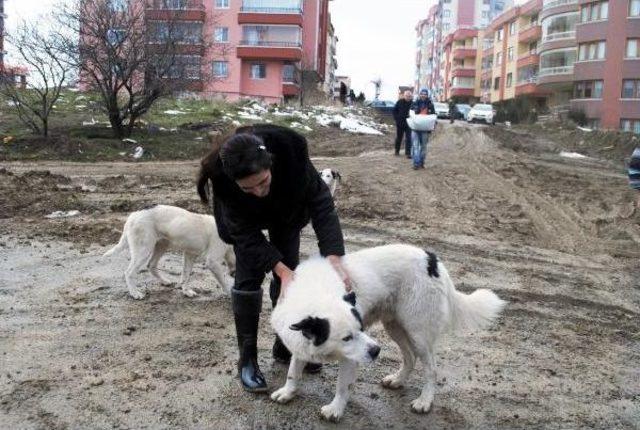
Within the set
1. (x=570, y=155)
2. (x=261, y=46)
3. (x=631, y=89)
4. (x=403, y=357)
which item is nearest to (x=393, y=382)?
(x=403, y=357)

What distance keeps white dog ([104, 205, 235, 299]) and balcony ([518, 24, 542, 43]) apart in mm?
62719

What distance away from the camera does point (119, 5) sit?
18688mm

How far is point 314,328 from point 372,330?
2.15m

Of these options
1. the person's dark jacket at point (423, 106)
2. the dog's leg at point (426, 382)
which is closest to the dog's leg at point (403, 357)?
the dog's leg at point (426, 382)

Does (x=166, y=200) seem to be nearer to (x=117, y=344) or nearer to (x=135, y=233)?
(x=135, y=233)

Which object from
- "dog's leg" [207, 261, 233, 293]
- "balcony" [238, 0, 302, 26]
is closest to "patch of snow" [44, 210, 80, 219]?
"dog's leg" [207, 261, 233, 293]

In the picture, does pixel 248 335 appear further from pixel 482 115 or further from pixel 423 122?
pixel 482 115

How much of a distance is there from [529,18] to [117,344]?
229 ft

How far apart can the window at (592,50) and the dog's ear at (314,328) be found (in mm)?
52633

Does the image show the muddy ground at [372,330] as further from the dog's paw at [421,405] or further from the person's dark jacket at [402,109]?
the person's dark jacket at [402,109]

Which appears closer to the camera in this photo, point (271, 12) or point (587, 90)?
point (587, 90)

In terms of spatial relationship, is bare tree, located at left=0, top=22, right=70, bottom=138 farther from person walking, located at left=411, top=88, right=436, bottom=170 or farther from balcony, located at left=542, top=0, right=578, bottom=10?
balcony, located at left=542, top=0, right=578, bottom=10

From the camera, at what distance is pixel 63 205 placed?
986 centimetres

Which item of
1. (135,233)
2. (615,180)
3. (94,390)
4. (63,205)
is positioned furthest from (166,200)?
(615,180)
